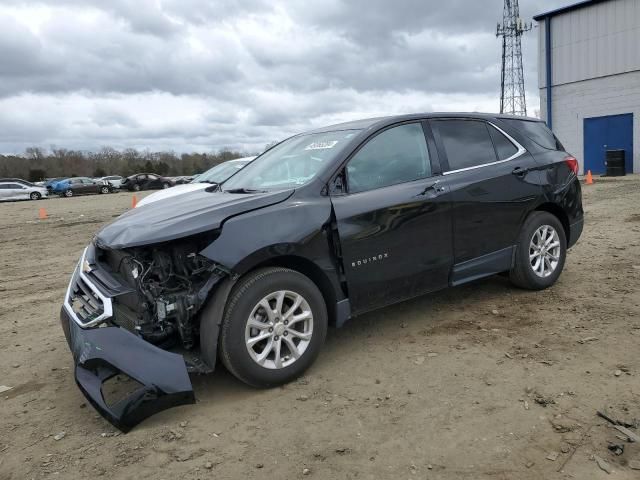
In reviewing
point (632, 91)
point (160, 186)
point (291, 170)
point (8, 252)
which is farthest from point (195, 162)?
point (291, 170)

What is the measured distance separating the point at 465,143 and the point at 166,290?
293cm

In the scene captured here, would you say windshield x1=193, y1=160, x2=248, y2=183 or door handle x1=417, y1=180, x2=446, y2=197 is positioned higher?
windshield x1=193, y1=160, x2=248, y2=183

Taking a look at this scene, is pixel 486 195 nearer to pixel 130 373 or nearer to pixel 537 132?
pixel 537 132

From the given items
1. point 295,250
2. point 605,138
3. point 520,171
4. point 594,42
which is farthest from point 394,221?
point 594,42

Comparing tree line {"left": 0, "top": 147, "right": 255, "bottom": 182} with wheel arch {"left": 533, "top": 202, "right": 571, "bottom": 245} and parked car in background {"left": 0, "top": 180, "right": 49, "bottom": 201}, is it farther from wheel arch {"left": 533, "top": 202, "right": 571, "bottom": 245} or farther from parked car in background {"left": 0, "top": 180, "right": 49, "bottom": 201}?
wheel arch {"left": 533, "top": 202, "right": 571, "bottom": 245}

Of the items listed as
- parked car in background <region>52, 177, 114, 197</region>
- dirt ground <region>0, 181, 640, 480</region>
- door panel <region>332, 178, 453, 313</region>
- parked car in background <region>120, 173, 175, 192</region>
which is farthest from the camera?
parked car in background <region>120, 173, 175, 192</region>

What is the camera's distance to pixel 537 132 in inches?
212

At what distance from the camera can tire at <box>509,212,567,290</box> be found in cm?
500

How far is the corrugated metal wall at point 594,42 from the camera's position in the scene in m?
21.0

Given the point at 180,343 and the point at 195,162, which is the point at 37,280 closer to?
the point at 180,343

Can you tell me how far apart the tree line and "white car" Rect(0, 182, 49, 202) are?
32.2 m

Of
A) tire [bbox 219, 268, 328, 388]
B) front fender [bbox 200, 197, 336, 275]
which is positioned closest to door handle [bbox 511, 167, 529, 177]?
front fender [bbox 200, 197, 336, 275]

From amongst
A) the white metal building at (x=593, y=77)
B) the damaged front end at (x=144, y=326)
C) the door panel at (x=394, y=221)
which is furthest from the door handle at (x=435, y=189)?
the white metal building at (x=593, y=77)

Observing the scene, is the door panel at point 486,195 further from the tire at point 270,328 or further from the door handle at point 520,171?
the tire at point 270,328
